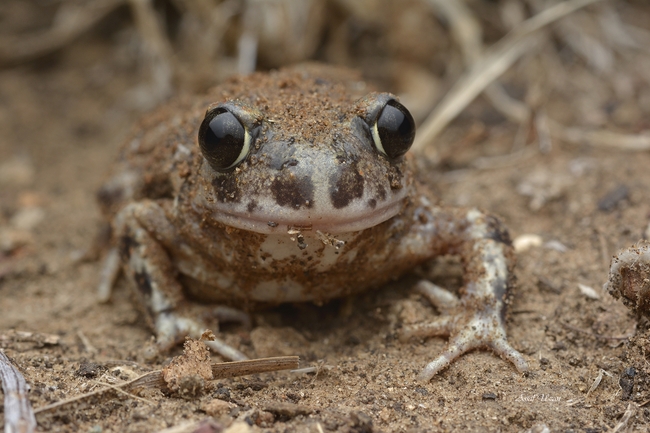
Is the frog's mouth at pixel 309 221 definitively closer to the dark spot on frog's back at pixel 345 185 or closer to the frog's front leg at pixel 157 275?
the dark spot on frog's back at pixel 345 185

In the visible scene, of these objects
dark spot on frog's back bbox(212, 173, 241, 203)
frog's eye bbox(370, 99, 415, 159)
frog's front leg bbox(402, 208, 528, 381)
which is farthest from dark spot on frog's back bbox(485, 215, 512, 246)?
dark spot on frog's back bbox(212, 173, 241, 203)

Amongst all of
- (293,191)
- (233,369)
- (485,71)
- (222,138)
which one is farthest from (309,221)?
(485,71)

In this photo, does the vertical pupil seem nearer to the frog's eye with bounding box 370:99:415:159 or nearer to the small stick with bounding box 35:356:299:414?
the frog's eye with bounding box 370:99:415:159

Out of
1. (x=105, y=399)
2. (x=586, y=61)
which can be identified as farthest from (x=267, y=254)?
(x=586, y=61)

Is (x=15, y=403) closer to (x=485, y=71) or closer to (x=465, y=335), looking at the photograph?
(x=465, y=335)

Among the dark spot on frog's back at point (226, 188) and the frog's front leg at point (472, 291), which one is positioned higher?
the dark spot on frog's back at point (226, 188)

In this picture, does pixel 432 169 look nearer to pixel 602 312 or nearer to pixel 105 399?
pixel 602 312

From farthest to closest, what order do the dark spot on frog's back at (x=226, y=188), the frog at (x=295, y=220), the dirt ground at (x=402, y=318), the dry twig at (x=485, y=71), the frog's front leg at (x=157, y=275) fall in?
1. the dry twig at (x=485, y=71)
2. the frog's front leg at (x=157, y=275)
3. the dark spot on frog's back at (x=226, y=188)
4. the frog at (x=295, y=220)
5. the dirt ground at (x=402, y=318)

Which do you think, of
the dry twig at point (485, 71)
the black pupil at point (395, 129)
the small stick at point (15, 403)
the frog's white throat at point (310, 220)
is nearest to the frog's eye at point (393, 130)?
the black pupil at point (395, 129)
